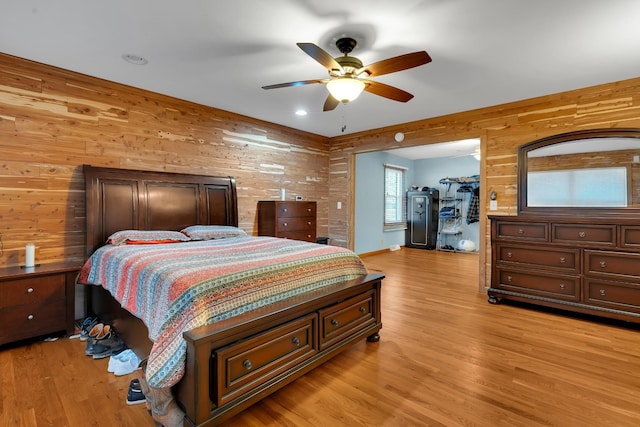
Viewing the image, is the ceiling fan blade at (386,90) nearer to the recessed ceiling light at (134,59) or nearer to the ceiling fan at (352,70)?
the ceiling fan at (352,70)

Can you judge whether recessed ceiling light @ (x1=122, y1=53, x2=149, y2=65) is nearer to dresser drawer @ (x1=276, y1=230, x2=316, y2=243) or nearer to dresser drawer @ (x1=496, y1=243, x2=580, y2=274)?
Result: dresser drawer @ (x1=276, y1=230, x2=316, y2=243)

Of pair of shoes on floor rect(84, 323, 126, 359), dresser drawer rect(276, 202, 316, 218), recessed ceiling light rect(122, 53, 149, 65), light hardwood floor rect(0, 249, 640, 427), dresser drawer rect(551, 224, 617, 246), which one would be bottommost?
light hardwood floor rect(0, 249, 640, 427)

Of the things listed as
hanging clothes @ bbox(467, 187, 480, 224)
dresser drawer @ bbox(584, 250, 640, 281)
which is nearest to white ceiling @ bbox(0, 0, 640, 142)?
dresser drawer @ bbox(584, 250, 640, 281)

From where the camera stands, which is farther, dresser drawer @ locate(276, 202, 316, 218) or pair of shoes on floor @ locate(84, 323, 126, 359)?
dresser drawer @ locate(276, 202, 316, 218)

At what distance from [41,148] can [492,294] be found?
203 inches

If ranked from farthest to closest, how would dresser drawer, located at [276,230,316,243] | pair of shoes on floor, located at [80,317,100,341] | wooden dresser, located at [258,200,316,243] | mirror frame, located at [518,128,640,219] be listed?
dresser drawer, located at [276,230,316,243] < wooden dresser, located at [258,200,316,243] < mirror frame, located at [518,128,640,219] < pair of shoes on floor, located at [80,317,100,341]

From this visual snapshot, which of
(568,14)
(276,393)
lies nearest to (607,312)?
(568,14)

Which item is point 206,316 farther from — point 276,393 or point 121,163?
point 121,163

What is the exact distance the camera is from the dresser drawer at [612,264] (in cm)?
300

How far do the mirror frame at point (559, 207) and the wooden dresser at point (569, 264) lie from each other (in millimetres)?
305

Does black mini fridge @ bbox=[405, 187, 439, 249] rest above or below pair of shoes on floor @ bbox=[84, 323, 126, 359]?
above

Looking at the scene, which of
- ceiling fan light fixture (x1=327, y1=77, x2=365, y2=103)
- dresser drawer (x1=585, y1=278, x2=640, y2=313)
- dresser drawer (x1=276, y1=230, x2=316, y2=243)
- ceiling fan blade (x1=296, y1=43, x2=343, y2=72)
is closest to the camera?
ceiling fan blade (x1=296, y1=43, x2=343, y2=72)

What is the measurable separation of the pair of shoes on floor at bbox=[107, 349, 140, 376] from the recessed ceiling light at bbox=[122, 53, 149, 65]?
8.38 feet

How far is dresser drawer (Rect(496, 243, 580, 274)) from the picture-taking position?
3332 millimetres
